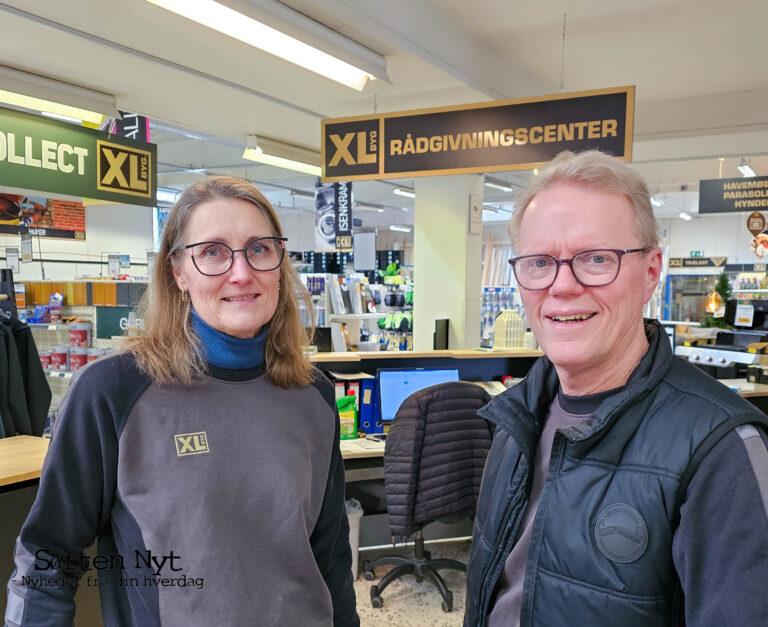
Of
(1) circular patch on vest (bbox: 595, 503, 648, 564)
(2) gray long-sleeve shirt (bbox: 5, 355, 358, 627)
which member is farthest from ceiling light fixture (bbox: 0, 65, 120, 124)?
(1) circular patch on vest (bbox: 595, 503, 648, 564)

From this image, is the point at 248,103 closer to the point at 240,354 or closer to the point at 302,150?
the point at 302,150

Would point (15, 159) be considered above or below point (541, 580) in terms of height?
above

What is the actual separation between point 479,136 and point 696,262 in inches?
578

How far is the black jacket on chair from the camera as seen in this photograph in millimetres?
3277

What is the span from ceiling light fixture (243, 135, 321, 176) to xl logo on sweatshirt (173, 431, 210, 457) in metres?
5.46

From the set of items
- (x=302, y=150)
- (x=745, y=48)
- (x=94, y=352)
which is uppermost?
(x=745, y=48)

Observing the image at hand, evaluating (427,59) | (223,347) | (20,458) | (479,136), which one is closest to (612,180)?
(223,347)

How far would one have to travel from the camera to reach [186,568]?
3.83 feet

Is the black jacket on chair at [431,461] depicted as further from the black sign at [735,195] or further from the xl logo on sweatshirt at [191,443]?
the black sign at [735,195]

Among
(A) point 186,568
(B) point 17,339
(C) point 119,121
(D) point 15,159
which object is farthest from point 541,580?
(C) point 119,121

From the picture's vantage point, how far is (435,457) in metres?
3.32

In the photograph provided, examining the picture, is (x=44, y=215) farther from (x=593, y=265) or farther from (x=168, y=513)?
(x=593, y=265)

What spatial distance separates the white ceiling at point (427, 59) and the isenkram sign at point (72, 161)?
1.72ft

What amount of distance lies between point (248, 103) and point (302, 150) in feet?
4.52
